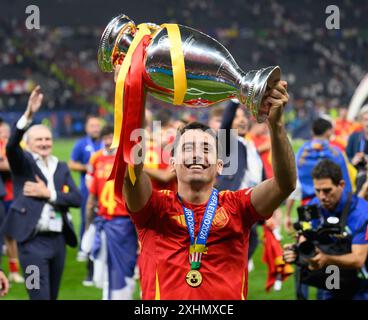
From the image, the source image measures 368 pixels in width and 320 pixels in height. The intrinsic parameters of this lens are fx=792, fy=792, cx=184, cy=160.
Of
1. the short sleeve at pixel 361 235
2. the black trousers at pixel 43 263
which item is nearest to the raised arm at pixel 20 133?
the black trousers at pixel 43 263

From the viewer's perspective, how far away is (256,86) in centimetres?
275

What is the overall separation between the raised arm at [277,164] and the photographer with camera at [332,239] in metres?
1.54

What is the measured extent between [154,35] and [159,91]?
8.4 inches

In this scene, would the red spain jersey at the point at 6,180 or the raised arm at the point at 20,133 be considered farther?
the red spain jersey at the point at 6,180

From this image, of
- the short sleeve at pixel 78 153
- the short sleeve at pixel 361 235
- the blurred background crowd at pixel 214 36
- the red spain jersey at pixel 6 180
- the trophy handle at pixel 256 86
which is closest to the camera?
the trophy handle at pixel 256 86

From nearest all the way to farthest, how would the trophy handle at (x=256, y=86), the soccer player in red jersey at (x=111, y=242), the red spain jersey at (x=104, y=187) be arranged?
1. the trophy handle at (x=256, y=86)
2. the soccer player in red jersey at (x=111, y=242)
3. the red spain jersey at (x=104, y=187)

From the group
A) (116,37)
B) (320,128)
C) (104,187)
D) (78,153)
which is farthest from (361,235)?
(78,153)

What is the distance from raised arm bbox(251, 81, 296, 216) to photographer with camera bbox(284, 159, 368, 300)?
5.04 ft

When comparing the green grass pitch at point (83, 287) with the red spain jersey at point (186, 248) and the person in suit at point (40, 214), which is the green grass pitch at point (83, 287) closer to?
the person in suit at point (40, 214)

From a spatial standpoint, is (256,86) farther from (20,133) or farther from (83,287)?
(83,287)

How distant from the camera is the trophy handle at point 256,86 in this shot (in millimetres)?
2752

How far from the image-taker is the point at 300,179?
334 inches
